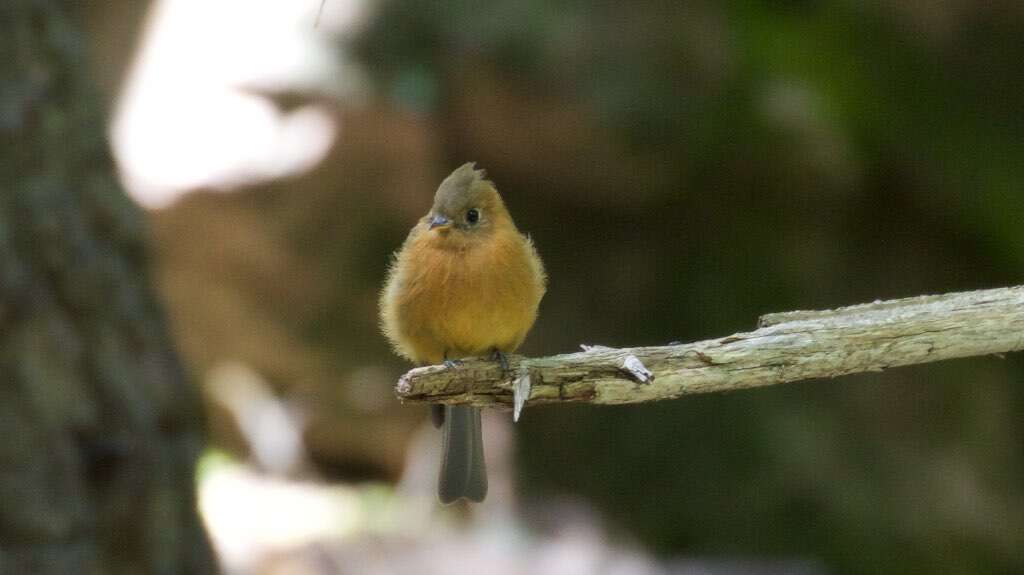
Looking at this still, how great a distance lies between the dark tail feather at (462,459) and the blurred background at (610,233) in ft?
12.5

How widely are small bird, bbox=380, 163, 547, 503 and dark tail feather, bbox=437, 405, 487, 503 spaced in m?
0.01

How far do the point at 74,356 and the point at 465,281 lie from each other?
201 cm

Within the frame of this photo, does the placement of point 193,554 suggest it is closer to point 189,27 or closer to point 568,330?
point 568,330

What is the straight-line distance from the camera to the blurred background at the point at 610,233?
8.39m

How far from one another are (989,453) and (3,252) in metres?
A: 7.53

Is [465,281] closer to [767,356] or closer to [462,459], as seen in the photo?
[462,459]

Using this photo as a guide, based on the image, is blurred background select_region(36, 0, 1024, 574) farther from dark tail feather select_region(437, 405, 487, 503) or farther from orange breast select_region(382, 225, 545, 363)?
orange breast select_region(382, 225, 545, 363)

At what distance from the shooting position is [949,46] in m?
9.09

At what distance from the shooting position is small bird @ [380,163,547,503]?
3.58 m

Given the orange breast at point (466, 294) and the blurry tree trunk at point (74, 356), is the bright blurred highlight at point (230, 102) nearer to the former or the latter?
the blurry tree trunk at point (74, 356)

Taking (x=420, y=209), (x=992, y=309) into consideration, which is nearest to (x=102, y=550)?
(x=992, y=309)

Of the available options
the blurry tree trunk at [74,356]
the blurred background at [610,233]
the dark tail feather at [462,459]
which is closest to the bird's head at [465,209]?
the dark tail feather at [462,459]

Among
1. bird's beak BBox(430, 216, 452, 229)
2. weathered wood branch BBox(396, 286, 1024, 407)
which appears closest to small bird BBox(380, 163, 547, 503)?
bird's beak BBox(430, 216, 452, 229)

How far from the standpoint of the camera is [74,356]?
479 centimetres
